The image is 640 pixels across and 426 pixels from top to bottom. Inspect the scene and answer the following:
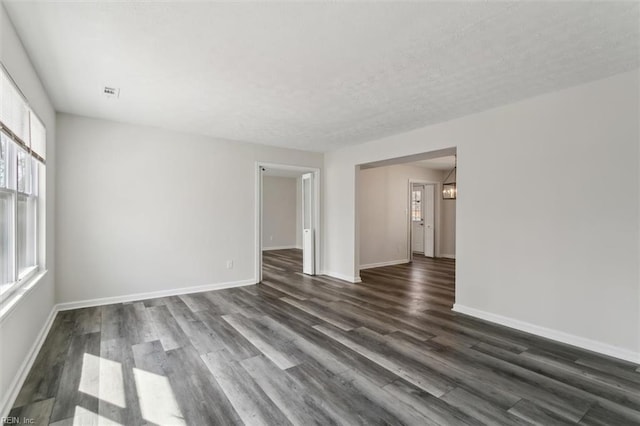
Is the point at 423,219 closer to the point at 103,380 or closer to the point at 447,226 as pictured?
the point at 447,226

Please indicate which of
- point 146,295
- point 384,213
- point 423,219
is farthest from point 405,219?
point 146,295

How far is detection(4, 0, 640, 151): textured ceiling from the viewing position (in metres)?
1.90

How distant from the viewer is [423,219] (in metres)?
9.23

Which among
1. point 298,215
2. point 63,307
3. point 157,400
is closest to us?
point 157,400

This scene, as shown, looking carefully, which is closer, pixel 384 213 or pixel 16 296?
pixel 16 296

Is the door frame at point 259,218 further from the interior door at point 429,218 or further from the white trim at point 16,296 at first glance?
the interior door at point 429,218

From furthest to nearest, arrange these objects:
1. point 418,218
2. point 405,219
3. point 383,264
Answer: point 418,218
point 405,219
point 383,264

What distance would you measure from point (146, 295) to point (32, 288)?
198 centimetres

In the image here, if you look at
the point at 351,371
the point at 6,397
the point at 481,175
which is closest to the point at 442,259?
the point at 481,175

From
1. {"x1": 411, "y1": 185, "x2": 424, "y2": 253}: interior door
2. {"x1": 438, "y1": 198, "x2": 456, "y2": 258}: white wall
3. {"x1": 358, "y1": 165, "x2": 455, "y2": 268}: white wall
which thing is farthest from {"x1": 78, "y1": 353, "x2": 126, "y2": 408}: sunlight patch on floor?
{"x1": 411, "y1": 185, "x2": 424, "y2": 253}: interior door

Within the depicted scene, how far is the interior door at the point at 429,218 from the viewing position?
884cm

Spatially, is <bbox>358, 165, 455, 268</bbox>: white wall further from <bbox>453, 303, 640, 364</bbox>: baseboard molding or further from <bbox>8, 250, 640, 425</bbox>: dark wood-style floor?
<bbox>453, 303, 640, 364</bbox>: baseboard molding

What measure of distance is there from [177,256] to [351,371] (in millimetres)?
3381

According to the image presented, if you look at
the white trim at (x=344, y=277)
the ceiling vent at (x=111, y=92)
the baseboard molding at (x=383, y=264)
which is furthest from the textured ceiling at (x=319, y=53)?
the baseboard molding at (x=383, y=264)
